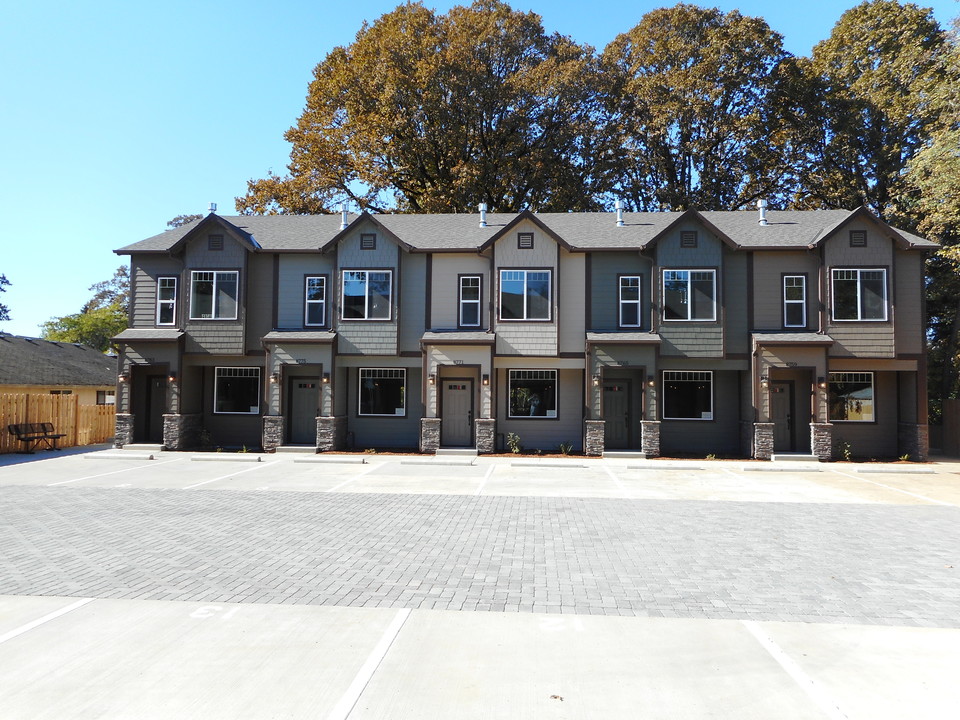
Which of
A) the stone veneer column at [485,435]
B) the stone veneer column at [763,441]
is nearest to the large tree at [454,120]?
the stone veneer column at [485,435]

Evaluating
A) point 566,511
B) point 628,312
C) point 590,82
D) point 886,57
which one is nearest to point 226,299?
point 628,312

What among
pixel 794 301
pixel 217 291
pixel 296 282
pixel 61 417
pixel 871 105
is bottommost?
pixel 61 417

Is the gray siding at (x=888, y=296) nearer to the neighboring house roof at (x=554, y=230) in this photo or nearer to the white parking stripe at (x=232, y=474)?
the neighboring house roof at (x=554, y=230)

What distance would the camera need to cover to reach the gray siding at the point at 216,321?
21.5m

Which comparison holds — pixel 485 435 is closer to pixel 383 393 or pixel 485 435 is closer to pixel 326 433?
pixel 383 393

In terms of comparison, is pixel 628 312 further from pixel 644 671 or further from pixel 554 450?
pixel 644 671

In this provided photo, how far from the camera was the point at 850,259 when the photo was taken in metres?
20.0

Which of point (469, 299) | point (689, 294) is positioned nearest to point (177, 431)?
point (469, 299)

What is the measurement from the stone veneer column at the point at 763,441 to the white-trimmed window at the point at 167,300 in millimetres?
19850

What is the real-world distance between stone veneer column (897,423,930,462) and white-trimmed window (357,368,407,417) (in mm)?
16382

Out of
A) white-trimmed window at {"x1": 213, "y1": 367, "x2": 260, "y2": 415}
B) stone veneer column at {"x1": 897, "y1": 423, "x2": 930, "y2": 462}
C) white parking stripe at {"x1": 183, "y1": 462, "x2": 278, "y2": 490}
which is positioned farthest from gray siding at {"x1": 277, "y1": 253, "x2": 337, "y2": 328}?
stone veneer column at {"x1": 897, "y1": 423, "x2": 930, "y2": 462}

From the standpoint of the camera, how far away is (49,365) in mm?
28734

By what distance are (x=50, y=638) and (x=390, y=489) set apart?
8558 mm

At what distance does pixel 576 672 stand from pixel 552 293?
16.9 meters
